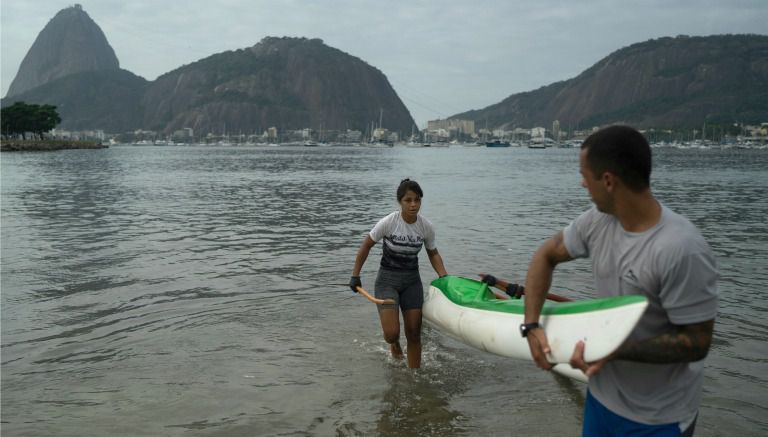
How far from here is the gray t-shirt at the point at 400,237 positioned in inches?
269

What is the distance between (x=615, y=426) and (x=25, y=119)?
136m

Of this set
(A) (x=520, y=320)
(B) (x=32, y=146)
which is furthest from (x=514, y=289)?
(B) (x=32, y=146)

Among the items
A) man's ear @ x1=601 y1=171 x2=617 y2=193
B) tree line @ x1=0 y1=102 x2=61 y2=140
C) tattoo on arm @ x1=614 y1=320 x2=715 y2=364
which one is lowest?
tattoo on arm @ x1=614 y1=320 x2=715 y2=364

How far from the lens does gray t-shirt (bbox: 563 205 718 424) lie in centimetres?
248

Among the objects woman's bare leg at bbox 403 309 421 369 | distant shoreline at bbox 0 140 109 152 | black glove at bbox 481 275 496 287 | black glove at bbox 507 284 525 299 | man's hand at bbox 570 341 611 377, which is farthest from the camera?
distant shoreline at bbox 0 140 109 152

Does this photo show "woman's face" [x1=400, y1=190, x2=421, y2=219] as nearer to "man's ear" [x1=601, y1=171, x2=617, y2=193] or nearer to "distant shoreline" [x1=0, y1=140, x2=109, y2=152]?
"man's ear" [x1=601, y1=171, x2=617, y2=193]

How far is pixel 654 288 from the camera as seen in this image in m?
2.62

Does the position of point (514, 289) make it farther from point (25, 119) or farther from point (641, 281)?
point (25, 119)

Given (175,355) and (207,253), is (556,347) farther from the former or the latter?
(207,253)

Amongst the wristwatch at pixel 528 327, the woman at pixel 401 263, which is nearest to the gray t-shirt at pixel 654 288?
the wristwatch at pixel 528 327

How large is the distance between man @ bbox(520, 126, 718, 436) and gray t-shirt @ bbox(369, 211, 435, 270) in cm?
384

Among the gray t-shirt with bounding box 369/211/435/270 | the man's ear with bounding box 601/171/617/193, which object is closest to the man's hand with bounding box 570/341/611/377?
the man's ear with bounding box 601/171/617/193

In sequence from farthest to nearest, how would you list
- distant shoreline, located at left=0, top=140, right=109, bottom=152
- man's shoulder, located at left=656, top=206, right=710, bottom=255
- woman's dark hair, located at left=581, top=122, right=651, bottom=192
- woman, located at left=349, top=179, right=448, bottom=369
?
1. distant shoreline, located at left=0, top=140, right=109, bottom=152
2. woman, located at left=349, top=179, right=448, bottom=369
3. woman's dark hair, located at left=581, top=122, right=651, bottom=192
4. man's shoulder, located at left=656, top=206, right=710, bottom=255

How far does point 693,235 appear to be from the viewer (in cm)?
248
